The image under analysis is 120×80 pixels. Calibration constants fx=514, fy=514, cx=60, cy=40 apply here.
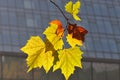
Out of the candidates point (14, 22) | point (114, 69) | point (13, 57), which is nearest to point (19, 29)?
point (14, 22)

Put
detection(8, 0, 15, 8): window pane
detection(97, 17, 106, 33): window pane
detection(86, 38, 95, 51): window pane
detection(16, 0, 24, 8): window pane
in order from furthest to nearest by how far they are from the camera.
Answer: detection(97, 17, 106, 33): window pane < detection(86, 38, 95, 51): window pane < detection(16, 0, 24, 8): window pane < detection(8, 0, 15, 8): window pane

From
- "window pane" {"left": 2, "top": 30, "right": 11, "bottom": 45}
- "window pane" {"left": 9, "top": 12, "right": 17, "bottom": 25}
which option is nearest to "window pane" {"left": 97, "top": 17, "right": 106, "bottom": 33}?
"window pane" {"left": 9, "top": 12, "right": 17, "bottom": 25}

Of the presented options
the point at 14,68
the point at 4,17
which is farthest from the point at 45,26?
the point at 14,68

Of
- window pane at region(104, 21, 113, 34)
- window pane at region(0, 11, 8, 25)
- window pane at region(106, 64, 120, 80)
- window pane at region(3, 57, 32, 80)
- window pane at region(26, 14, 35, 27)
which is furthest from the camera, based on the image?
window pane at region(104, 21, 113, 34)

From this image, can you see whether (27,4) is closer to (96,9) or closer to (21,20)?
(21,20)

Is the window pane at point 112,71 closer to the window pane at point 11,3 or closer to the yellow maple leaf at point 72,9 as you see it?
the window pane at point 11,3

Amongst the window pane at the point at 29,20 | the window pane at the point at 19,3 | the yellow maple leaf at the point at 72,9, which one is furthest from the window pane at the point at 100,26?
the yellow maple leaf at the point at 72,9

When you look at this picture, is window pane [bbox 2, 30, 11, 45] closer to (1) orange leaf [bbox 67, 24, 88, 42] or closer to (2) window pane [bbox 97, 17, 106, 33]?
(2) window pane [bbox 97, 17, 106, 33]

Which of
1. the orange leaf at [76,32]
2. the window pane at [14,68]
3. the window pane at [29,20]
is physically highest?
the orange leaf at [76,32]
